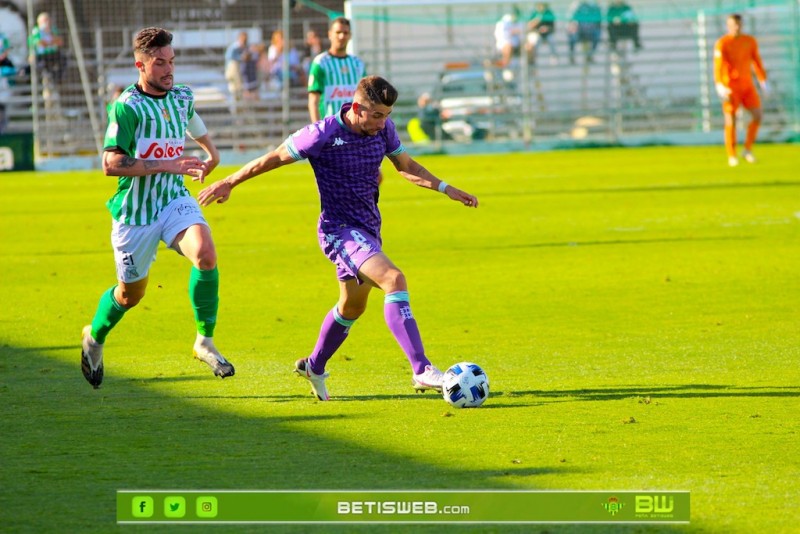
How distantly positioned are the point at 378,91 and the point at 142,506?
2777 mm

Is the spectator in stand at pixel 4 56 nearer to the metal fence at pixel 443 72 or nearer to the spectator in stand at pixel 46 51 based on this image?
the metal fence at pixel 443 72

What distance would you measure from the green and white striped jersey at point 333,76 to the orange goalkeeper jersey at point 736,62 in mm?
8525

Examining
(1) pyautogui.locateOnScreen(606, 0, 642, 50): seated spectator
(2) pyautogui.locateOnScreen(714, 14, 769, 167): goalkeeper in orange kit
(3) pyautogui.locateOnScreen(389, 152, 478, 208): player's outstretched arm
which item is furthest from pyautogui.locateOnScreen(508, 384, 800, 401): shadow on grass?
(1) pyautogui.locateOnScreen(606, 0, 642, 50): seated spectator

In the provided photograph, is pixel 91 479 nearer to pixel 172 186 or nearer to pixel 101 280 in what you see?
pixel 172 186

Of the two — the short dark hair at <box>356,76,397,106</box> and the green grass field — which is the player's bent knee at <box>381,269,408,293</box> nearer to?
the green grass field

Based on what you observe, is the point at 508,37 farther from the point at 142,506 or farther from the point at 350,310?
the point at 142,506

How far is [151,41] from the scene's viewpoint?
302 inches

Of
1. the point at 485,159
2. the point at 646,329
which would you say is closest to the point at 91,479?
the point at 646,329

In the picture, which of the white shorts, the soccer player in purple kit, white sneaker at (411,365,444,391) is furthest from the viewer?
the white shorts

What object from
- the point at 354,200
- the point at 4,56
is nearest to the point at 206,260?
the point at 354,200

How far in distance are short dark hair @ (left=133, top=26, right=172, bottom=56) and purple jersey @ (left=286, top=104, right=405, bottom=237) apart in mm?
1004

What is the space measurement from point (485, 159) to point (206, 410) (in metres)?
21.5

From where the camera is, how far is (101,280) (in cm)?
1297

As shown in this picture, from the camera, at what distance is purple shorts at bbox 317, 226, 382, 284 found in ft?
23.8
